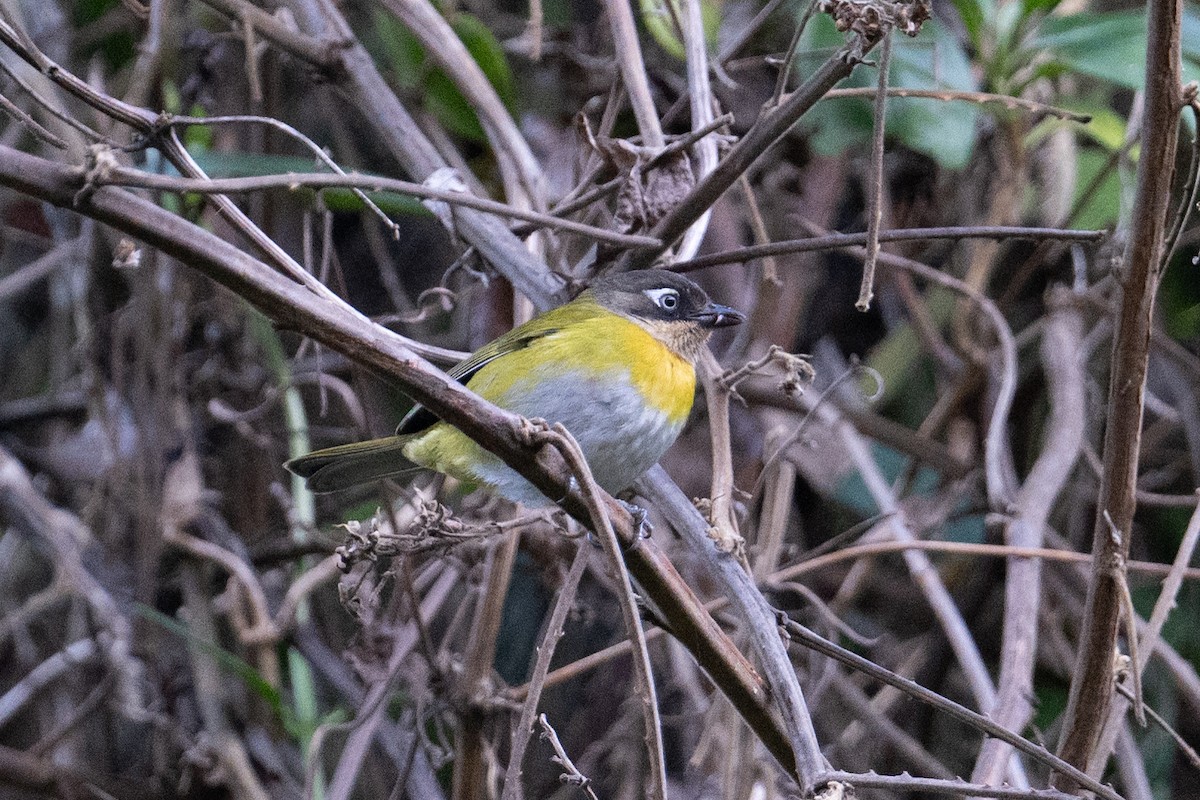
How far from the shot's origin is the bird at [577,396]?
2432mm

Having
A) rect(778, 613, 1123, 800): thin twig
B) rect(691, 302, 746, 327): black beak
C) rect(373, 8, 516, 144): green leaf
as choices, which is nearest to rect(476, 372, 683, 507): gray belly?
rect(691, 302, 746, 327): black beak

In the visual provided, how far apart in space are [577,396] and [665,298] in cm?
40

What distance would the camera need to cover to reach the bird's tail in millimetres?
2607

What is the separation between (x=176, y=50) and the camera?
3.69 metres

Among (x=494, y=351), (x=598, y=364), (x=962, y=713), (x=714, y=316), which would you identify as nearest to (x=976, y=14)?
(x=714, y=316)

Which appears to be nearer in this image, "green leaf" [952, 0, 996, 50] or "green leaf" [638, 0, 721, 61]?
"green leaf" [638, 0, 721, 61]

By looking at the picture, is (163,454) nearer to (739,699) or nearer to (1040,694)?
(739,699)

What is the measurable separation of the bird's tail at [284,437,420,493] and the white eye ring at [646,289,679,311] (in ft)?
2.06

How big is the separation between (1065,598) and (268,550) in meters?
2.17

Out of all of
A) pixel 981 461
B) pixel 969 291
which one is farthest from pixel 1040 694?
pixel 969 291

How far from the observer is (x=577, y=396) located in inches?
99.0

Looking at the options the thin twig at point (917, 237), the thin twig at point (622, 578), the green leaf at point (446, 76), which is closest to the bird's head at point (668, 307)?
the thin twig at point (917, 237)

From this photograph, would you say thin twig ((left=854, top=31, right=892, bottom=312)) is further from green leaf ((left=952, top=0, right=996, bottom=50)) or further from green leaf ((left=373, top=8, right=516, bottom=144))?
green leaf ((left=952, top=0, right=996, bottom=50))

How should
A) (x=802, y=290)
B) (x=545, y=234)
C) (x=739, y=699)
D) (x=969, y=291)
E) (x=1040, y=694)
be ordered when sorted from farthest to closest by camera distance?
(x=802, y=290), (x=1040, y=694), (x=969, y=291), (x=545, y=234), (x=739, y=699)
